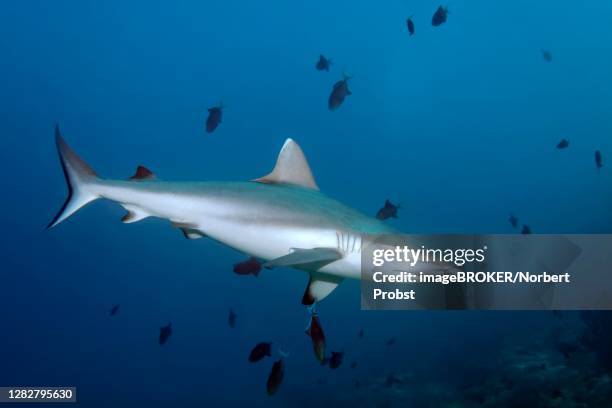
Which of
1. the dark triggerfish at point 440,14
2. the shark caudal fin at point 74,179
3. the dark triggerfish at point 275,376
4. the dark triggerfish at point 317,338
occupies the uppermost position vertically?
the dark triggerfish at point 440,14

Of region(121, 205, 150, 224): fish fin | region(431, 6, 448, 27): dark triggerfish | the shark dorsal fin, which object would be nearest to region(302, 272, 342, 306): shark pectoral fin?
the shark dorsal fin

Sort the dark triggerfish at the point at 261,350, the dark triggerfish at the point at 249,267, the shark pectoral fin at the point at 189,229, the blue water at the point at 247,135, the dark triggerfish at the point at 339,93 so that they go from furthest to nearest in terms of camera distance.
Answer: the blue water at the point at 247,135 < the dark triggerfish at the point at 339,93 < the dark triggerfish at the point at 261,350 < the dark triggerfish at the point at 249,267 < the shark pectoral fin at the point at 189,229

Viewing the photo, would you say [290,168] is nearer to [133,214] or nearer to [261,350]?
[133,214]

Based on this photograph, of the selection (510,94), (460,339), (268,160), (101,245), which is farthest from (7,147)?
(510,94)

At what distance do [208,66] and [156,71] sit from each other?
12491mm

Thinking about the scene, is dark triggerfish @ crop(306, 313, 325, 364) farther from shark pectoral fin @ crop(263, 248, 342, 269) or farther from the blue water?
the blue water

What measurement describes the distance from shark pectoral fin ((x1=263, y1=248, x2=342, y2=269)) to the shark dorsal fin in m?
0.90

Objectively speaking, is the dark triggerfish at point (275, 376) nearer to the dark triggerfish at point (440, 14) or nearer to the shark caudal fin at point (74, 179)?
the shark caudal fin at point (74, 179)

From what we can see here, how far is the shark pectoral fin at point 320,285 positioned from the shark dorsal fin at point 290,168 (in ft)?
3.01

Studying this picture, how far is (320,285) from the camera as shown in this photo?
4.28 meters

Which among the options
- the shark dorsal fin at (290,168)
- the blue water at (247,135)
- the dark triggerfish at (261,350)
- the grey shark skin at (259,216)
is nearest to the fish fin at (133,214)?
the grey shark skin at (259,216)

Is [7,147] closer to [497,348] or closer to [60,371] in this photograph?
[60,371]

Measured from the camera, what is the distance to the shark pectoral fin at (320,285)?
13.9 ft

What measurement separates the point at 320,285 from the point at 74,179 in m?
2.58
